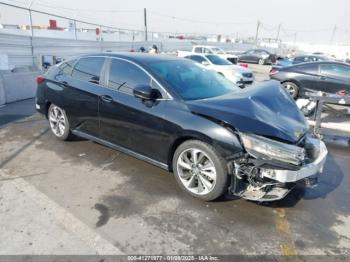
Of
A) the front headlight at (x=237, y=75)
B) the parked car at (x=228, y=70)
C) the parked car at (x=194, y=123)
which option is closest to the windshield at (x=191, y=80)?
the parked car at (x=194, y=123)

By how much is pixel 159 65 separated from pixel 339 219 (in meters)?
2.89

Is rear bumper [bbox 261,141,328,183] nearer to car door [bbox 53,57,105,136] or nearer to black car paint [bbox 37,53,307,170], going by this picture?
black car paint [bbox 37,53,307,170]

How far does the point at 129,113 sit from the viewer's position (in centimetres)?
400

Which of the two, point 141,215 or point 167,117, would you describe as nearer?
point 141,215

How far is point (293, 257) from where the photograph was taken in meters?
2.69

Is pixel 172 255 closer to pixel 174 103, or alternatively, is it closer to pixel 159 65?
pixel 174 103

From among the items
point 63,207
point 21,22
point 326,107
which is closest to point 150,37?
point 21,22

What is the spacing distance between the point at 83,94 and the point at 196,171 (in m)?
2.25

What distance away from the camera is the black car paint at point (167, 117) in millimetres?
3262

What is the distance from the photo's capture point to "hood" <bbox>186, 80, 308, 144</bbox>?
321 centimetres

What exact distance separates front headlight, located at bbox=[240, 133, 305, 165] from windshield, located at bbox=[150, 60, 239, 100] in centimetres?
99

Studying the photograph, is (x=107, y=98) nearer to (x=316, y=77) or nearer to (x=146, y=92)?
(x=146, y=92)

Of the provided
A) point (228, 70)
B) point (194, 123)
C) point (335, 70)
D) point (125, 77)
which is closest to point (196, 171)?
point (194, 123)

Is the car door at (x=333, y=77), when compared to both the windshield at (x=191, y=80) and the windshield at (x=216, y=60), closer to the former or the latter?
the windshield at (x=216, y=60)
